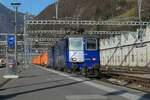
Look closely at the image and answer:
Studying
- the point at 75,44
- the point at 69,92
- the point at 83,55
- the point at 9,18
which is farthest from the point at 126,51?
the point at 69,92

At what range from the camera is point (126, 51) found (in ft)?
139

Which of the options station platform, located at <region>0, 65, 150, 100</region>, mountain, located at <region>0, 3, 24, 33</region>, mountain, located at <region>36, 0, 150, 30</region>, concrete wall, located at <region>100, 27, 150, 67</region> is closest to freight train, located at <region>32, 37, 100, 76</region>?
station platform, located at <region>0, 65, 150, 100</region>

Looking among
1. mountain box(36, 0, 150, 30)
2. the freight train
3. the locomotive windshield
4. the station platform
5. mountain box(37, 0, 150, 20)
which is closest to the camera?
the station platform

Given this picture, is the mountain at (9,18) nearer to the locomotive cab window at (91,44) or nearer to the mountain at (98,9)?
the locomotive cab window at (91,44)

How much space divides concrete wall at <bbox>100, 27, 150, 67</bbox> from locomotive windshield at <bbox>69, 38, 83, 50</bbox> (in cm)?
1300

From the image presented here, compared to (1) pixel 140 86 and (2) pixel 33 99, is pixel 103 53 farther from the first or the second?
(2) pixel 33 99

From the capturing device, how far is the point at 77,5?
470ft

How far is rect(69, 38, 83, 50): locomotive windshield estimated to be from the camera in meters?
21.2

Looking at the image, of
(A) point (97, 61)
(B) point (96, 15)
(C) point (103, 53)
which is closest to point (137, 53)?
(C) point (103, 53)

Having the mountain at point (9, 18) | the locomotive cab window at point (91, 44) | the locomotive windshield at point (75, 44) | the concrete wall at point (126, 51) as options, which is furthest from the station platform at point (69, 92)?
the mountain at point (9, 18)

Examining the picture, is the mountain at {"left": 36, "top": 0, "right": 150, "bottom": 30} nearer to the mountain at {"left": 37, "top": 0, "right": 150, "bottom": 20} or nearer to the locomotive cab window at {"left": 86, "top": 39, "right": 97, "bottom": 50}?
the mountain at {"left": 37, "top": 0, "right": 150, "bottom": 20}

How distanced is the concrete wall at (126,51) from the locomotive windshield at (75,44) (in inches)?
512

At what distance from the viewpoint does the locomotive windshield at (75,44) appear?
21.2 m

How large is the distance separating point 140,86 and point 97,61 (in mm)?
5982
